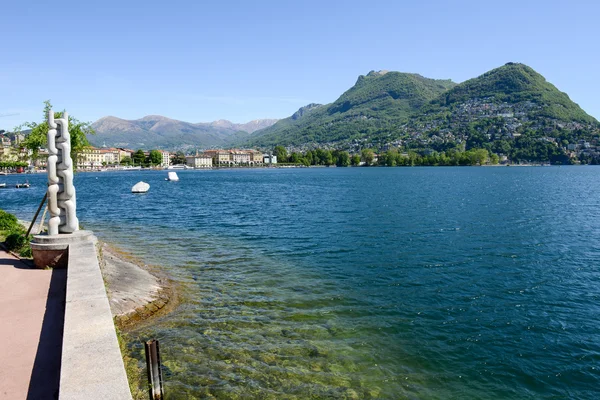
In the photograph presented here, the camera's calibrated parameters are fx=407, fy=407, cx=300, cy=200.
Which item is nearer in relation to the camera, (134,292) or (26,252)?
(134,292)

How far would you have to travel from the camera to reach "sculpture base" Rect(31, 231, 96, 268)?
13.8 metres

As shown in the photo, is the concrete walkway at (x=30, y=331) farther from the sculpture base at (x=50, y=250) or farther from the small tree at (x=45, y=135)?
the small tree at (x=45, y=135)

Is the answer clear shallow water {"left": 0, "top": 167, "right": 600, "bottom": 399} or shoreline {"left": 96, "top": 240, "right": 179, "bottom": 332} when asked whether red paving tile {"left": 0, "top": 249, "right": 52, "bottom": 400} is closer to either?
shoreline {"left": 96, "top": 240, "right": 179, "bottom": 332}

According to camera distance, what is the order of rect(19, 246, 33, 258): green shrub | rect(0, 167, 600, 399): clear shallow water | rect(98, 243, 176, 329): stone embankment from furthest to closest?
rect(19, 246, 33, 258): green shrub, rect(98, 243, 176, 329): stone embankment, rect(0, 167, 600, 399): clear shallow water

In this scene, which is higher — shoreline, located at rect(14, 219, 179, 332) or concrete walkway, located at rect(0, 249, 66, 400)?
concrete walkway, located at rect(0, 249, 66, 400)

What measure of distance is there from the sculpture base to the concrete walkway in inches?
14.7

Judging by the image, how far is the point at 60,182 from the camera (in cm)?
1495

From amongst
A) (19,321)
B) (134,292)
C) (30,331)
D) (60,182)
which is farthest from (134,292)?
(30,331)

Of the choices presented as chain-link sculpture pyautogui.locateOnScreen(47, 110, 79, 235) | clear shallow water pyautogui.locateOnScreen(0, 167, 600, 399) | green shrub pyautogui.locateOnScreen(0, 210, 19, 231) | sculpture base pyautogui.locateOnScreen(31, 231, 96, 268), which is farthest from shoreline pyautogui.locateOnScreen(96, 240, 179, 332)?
green shrub pyautogui.locateOnScreen(0, 210, 19, 231)

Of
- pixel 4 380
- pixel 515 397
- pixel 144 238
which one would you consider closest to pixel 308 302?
pixel 515 397

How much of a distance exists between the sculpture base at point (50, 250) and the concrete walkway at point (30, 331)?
0.37m

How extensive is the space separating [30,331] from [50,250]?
18.0 feet

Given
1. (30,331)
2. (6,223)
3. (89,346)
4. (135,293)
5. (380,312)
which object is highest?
(89,346)

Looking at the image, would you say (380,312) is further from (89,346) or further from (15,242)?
(15,242)
